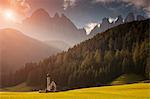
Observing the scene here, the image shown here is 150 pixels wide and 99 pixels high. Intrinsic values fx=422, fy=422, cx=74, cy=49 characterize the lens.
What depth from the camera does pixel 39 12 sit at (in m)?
17.1

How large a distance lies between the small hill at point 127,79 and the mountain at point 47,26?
9.96 m

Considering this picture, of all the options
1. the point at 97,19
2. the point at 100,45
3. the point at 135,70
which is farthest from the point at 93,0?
the point at 100,45

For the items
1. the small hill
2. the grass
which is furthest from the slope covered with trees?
the grass

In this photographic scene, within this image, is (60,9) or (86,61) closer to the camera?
(60,9)

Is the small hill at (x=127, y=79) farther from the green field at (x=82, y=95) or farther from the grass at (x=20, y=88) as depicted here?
the green field at (x=82, y=95)

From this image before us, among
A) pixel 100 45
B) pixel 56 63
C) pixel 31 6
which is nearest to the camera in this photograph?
pixel 31 6

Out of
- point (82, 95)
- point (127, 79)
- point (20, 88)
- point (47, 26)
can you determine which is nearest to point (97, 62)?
point (127, 79)

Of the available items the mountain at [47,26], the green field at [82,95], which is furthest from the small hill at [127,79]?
the green field at [82,95]

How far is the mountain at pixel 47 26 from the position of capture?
1746cm

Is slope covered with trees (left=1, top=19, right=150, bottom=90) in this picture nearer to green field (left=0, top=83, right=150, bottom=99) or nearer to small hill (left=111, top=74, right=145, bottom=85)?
small hill (left=111, top=74, right=145, bottom=85)

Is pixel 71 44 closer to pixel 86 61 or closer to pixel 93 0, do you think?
pixel 93 0

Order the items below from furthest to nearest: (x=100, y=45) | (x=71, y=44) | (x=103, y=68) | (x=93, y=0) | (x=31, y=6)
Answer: (x=100, y=45), (x=103, y=68), (x=71, y=44), (x=93, y=0), (x=31, y=6)

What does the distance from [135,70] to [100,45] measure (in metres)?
7.22

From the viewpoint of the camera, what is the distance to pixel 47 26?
18375mm
